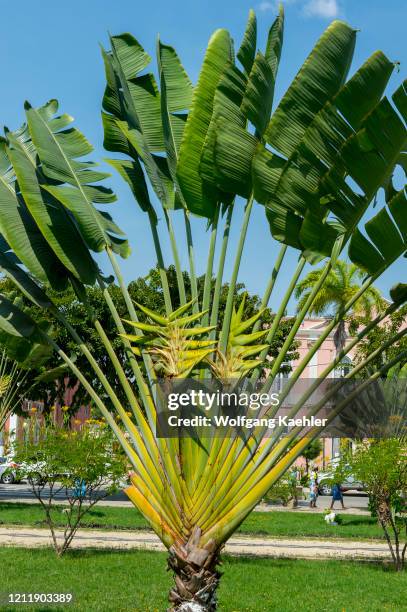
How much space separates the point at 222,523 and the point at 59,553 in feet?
27.5

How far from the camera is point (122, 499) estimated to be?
2914cm

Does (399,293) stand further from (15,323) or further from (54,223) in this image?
(15,323)

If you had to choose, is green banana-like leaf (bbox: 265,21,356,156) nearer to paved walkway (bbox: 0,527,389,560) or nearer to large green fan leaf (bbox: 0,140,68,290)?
large green fan leaf (bbox: 0,140,68,290)

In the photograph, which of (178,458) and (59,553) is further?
(59,553)

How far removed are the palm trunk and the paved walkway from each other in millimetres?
9110

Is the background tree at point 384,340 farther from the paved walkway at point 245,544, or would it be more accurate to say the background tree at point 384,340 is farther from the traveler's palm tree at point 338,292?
the paved walkway at point 245,544

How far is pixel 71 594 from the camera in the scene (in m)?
10.1

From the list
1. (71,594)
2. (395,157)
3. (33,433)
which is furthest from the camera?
(33,433)

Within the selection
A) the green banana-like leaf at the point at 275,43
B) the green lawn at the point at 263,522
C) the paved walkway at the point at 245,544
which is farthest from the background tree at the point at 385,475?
the green banana-like leaf at the point at 275,43

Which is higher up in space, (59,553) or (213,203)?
(213,203)

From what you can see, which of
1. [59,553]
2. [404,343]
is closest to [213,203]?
[59,553]

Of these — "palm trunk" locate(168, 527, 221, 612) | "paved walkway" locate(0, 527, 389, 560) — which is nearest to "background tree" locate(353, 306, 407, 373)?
"paved walkway" locate(0, 527, 389, 560)

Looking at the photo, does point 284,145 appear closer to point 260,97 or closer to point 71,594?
point 260,97

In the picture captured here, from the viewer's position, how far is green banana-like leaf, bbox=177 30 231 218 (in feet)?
23.7
